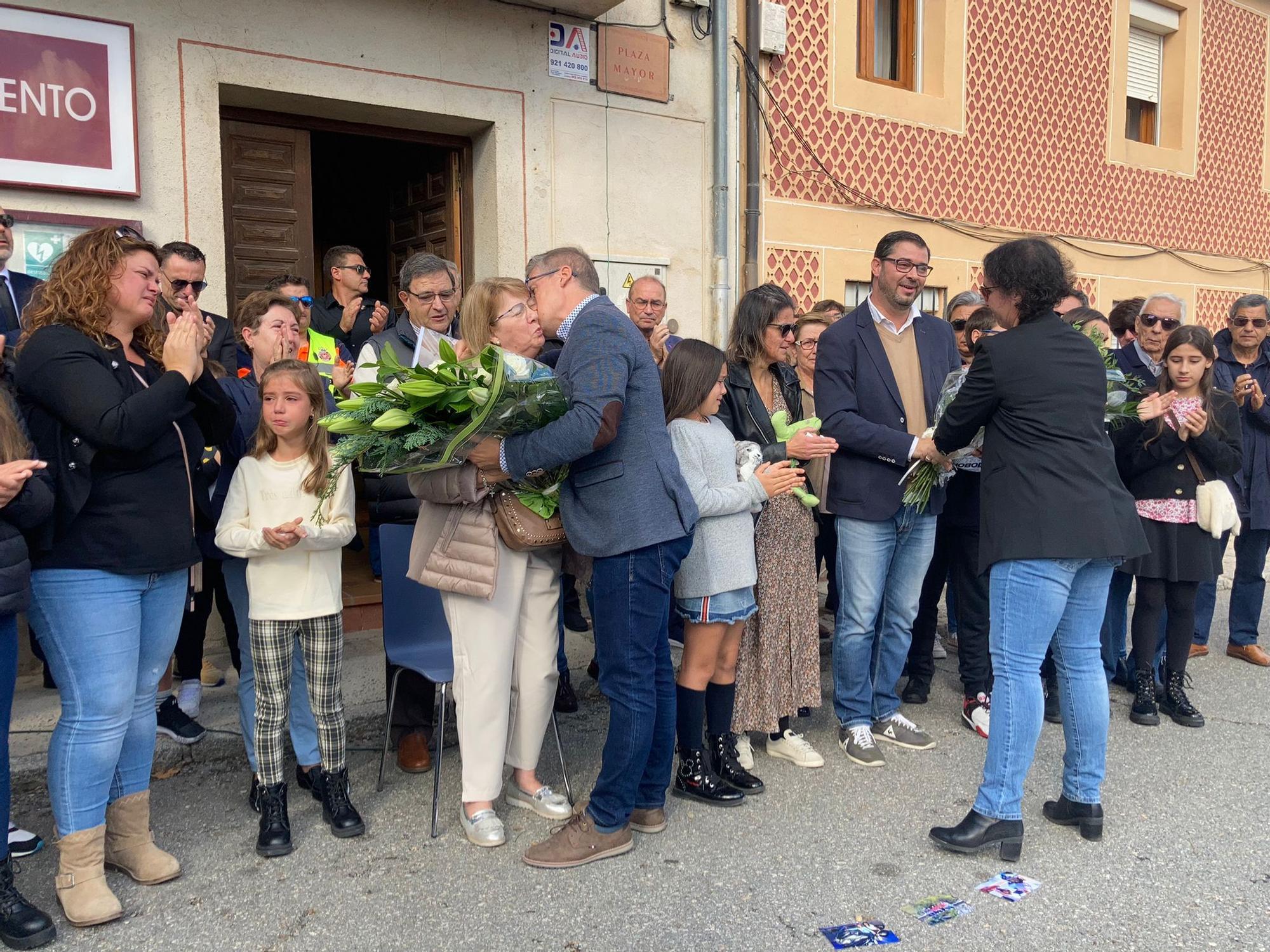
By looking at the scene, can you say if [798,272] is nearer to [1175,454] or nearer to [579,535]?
[1175,454]

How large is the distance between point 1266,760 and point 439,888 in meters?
3.53

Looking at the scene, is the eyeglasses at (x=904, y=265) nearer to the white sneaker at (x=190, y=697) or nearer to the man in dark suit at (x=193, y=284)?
the man in dark suit at (x=193, y=284)

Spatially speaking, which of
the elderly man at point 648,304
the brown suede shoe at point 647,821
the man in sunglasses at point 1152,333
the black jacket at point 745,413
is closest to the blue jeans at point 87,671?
the brown suede shoe at point 647,821

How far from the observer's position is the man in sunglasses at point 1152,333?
560cm

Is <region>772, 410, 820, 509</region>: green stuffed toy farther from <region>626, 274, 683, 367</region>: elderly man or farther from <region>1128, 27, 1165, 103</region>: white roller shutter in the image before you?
<region>1128, 27, 1165, 103</region>: white roller shutter

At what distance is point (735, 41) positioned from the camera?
26.8 feet

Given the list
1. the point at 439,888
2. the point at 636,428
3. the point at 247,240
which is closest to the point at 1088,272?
the point at 247,240

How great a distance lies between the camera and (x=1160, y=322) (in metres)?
5.61

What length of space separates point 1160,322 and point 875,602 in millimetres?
2537

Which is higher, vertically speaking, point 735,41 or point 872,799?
point 735,41

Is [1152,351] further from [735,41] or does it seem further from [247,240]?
[247,240]

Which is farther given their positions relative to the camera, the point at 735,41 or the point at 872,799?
the point at 735,41

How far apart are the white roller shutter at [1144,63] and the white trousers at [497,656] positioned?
1079 centimetres

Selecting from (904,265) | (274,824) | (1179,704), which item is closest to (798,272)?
(904,265)
